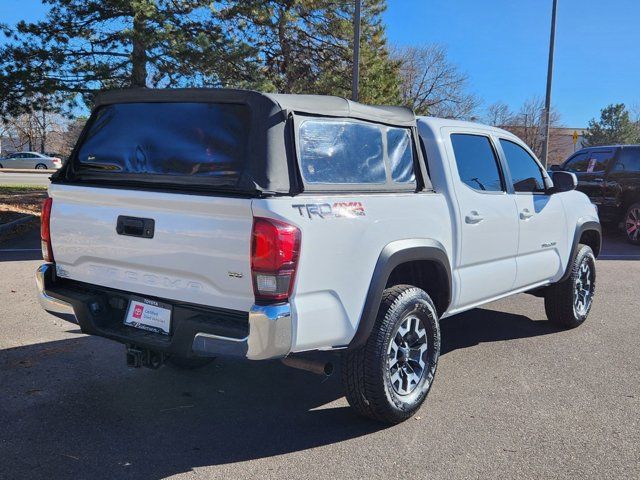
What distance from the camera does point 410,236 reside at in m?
3.66

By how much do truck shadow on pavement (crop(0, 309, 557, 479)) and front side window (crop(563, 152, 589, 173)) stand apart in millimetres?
10400

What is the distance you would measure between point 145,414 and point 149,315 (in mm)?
816

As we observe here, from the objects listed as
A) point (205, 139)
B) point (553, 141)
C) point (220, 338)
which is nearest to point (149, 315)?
point (220, 338)

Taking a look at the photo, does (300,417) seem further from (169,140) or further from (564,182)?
(564,182)

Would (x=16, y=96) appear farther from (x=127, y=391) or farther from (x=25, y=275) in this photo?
(x=127, y=391)

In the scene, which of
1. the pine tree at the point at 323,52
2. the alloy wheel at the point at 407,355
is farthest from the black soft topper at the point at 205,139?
the pine tree at the point at 323,52

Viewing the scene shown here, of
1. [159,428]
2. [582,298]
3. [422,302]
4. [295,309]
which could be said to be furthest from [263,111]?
[582,298]

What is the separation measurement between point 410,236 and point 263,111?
1.24m

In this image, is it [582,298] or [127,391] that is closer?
[127,391]

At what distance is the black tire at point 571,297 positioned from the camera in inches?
226

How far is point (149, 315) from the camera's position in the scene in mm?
3295

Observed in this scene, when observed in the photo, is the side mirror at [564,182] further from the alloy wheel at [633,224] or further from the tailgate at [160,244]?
the alloy wheel at [633,224]

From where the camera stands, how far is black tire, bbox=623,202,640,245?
11.8 meters

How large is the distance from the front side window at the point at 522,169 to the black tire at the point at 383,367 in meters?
1.89
